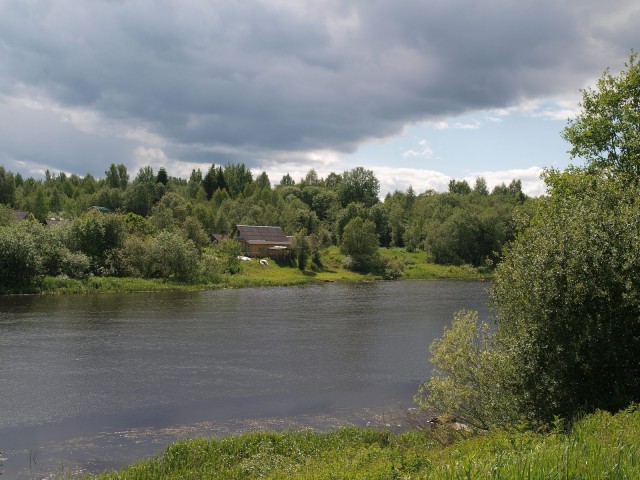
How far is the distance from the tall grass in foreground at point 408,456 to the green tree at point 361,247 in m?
75.1

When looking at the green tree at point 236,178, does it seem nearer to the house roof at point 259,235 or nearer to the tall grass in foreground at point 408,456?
the house roof at point 259,235

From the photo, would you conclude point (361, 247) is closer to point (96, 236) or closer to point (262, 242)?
point (262, 242)

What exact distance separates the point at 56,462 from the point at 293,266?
238ft

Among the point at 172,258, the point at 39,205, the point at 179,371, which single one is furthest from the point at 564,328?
the point at 39,205

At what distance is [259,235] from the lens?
97.9 metres

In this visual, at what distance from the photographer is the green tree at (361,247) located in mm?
93938

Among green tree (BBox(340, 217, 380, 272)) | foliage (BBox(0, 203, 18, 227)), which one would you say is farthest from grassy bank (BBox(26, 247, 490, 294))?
foliage (BBox(0, 203, 18, 227))

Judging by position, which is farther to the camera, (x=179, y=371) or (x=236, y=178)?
(x=236, y=178)

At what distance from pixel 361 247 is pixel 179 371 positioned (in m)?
68.2

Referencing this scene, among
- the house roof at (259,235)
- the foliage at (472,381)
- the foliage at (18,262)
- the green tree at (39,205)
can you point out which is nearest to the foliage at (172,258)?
the foliage at (18,262)

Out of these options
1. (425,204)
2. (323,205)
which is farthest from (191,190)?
(425,204)

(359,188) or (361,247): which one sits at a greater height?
(359,188)

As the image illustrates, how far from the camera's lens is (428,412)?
22344 mm

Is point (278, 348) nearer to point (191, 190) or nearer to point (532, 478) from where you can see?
point (532, 478)
